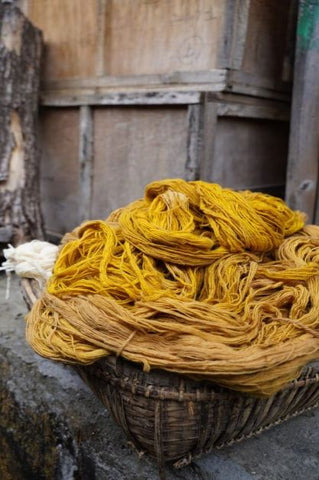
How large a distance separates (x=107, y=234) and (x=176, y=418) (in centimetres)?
75

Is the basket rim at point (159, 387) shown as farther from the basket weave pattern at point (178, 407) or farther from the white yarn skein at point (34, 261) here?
the white yarn skein at point (34, 261)

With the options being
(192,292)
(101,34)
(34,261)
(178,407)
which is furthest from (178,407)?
(101,34)

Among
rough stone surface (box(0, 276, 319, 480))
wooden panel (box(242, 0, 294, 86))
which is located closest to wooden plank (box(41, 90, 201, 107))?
wooden panel (box(242, 0, 294, 86))

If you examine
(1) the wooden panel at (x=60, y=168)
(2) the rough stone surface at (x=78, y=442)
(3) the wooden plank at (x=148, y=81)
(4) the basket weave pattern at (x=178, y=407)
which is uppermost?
(3) the wooden plank at (x=148, y=81)

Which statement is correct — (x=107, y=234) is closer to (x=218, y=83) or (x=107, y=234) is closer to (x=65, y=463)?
(x=65, y=463)

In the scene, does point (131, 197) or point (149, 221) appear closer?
point (149, 221)

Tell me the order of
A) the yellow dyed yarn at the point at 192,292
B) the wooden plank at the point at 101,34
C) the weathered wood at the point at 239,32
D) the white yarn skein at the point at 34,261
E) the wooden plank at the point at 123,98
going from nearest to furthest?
the yellow dyed yarn at the point at 192,292
the white yarn skein at the point at 34,261
the weathered wood at the point at 239,32
the wooden plank at the point at 123,98
the wooden plank at the point at 101,34

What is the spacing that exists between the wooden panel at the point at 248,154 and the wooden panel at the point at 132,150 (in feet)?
0.94

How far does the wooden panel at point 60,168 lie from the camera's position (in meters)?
4.14

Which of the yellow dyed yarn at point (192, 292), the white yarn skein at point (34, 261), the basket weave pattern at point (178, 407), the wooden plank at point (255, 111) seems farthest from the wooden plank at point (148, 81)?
the basket weave pattern at point (178, 407)

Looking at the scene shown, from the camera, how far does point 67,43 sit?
4.06 m

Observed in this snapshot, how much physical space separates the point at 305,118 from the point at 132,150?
1304 millimetres

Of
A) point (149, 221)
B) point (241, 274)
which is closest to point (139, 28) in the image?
point (149, 221)

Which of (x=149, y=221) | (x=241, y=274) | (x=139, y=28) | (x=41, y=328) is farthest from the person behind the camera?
(x=139, y=28)
